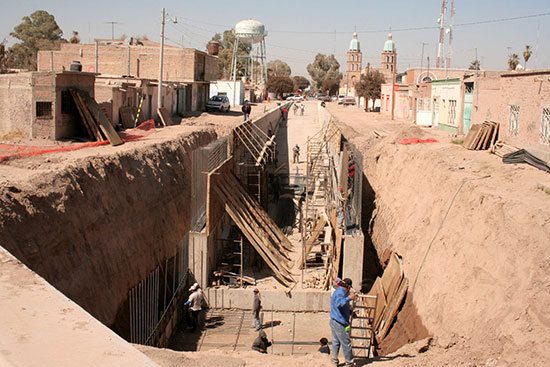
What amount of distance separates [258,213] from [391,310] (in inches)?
232

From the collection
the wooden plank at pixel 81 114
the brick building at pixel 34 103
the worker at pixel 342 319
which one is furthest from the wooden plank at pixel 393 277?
the brick building at pixel 34 103

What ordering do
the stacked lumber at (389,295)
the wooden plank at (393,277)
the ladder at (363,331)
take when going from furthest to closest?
the wooden plank at (393,277) → the stacked lumber at (389,295) → the ladder at (363,331)

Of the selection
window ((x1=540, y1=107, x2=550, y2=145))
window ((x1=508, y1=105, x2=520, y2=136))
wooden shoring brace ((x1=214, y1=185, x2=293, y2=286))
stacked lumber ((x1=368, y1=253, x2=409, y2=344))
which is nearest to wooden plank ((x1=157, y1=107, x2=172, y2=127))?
wooden shoring brace ((x1=214, y1=185, x2=293, y2=286))

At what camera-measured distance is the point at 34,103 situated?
58.2ft

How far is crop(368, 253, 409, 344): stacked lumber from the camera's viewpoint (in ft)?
42.6

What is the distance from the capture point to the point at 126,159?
1570 centimetres

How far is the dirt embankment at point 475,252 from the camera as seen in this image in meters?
8.52

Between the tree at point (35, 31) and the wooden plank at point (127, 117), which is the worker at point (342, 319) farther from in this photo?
the tree at point (35, 31)

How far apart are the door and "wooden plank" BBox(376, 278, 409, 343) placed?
17.0m

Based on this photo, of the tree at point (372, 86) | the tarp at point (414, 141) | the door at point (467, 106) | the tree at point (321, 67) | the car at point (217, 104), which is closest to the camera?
the tarp at point (414, 141)

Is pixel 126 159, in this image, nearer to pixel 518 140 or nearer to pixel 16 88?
pixel 16 88

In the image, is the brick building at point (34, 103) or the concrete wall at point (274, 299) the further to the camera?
the brick building at point (34, 103)

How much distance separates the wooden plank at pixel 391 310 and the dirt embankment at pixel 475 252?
22 centimetres

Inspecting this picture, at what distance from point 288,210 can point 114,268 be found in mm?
13174
